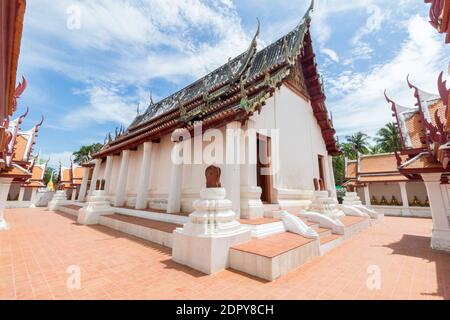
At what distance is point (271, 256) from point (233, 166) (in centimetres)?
273

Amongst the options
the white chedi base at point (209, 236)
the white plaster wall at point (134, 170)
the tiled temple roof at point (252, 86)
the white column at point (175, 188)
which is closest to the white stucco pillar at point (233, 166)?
the tiled temple roof at point (252, 86)

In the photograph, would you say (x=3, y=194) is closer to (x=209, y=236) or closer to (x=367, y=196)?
(x=209, y=236)

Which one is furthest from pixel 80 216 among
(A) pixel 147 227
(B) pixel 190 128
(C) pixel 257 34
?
(C) pixel 257 34

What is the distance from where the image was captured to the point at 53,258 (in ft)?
13.8

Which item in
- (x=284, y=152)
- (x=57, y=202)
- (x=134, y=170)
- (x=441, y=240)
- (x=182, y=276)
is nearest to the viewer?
(x=182, y=276)

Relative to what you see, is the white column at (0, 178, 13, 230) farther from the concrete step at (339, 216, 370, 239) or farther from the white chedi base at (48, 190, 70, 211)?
the concrete step at (339, 216, 370, 239)

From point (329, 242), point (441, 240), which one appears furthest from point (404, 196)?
point (329, 242)

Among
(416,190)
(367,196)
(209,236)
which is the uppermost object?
(416,190)

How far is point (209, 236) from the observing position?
359 cm

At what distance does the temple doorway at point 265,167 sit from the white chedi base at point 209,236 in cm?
326

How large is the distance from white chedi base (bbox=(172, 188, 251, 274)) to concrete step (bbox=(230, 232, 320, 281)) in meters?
0.22

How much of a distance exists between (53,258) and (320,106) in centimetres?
1193

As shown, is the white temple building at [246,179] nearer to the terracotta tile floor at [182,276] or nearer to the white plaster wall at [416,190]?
the terracotta tile floor at [182,276]

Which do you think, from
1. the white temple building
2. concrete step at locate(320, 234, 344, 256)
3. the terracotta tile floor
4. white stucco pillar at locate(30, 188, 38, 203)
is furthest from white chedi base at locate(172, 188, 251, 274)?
white stucco pillar at locate(30, 188, 38, 203)
